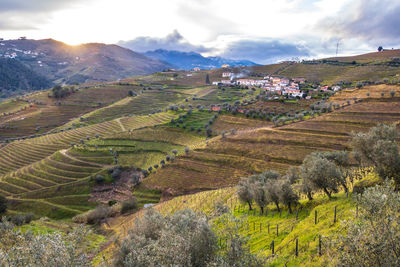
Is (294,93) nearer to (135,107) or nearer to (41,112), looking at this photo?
(135,107)

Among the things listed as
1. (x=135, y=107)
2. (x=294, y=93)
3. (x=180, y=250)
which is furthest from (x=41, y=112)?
(x=180, y=250)

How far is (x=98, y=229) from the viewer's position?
65812 mm

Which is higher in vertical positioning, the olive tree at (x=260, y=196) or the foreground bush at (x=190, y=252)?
the foreground bush at (x=190, y=252)

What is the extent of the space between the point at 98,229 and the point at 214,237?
5662 cm

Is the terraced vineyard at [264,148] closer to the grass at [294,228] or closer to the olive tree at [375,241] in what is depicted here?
the grass at [294,228]

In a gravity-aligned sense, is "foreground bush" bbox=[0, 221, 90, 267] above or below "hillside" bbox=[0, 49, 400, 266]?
above

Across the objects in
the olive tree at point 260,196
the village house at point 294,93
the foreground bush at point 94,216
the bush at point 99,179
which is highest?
the village house at point 294,93

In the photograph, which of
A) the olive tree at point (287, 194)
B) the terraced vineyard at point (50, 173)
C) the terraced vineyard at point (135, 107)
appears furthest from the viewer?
the terraced vineyard at point (135, 107)

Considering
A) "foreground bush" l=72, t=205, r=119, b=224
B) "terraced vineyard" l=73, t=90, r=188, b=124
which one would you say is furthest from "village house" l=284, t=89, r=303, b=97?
"foreground bush" l=72, t=205, r=119, b=224

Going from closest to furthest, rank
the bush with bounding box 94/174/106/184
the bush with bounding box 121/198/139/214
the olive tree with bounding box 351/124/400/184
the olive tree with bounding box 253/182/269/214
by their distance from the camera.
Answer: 1. the olive tree with bounding box 351/124/400/184
2. the olive tree with bounding box 253/182/269/214
3. the bush with bounding box 121/198/139/214
4. the bush with bounding box 94/174/106/184

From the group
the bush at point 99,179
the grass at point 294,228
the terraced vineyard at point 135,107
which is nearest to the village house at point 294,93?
the terraced vineyard at point 135,107

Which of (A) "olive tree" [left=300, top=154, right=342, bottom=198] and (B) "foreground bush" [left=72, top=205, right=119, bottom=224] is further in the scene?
(B) "foreground bush" [left=72, top=205, right=119, bottom=224]

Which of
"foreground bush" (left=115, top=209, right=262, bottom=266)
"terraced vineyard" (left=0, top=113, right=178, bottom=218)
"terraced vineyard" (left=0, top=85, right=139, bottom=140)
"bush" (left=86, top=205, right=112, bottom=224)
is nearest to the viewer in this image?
"foreground bush" (left=115, top=209, right=262, bottom=266)

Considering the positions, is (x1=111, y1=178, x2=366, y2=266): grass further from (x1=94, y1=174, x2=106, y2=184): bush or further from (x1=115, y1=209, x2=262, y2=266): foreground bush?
(x1=94, y1=174, x2=106, y2=184): bush
